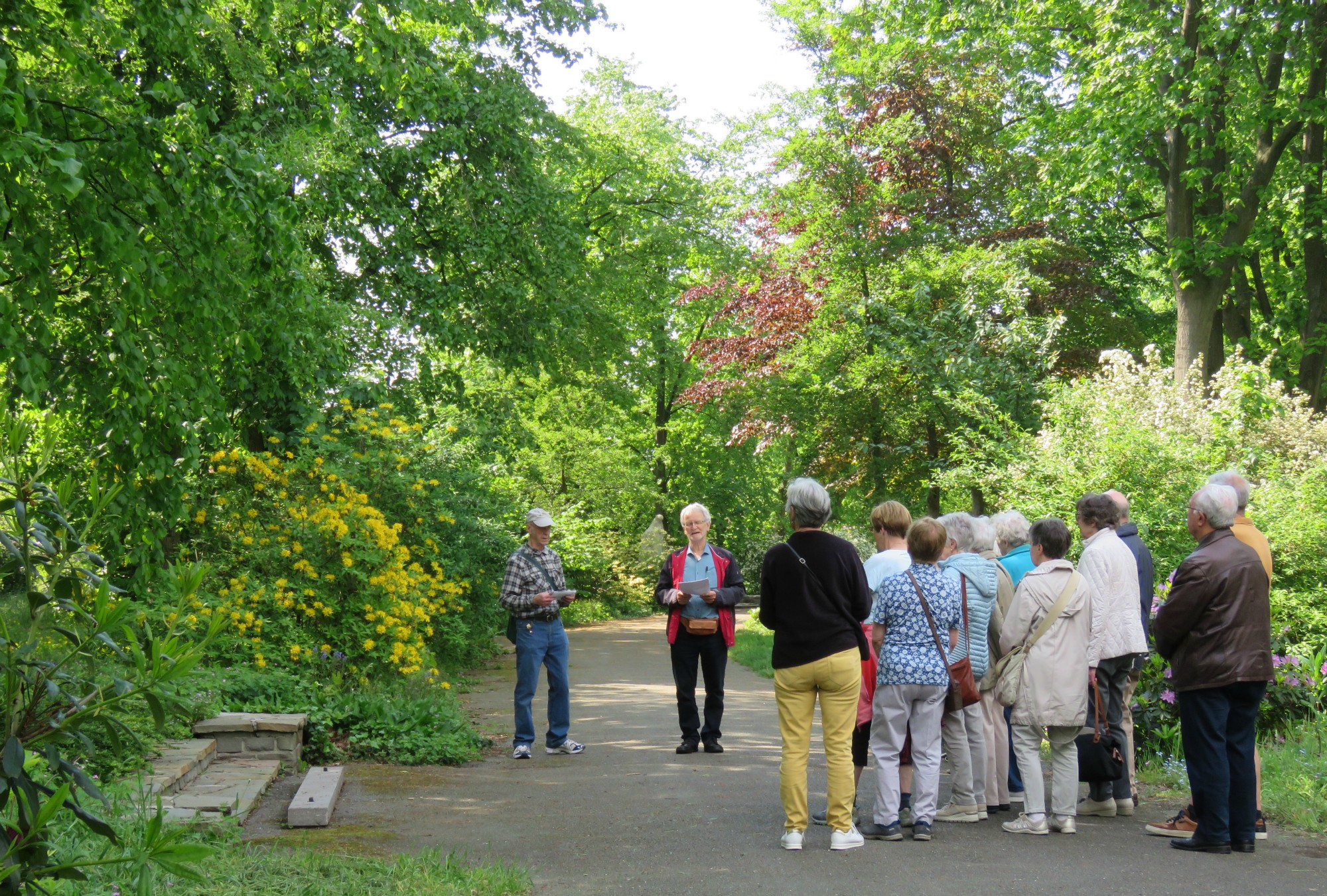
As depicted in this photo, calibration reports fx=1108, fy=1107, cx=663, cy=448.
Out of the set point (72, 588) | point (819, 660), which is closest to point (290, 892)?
point (72, 588)

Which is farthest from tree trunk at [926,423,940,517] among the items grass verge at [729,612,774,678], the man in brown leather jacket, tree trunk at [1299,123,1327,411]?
the man in brown leather jacket

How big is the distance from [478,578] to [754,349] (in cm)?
797

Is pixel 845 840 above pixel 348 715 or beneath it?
beneath

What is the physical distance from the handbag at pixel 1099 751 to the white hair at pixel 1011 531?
1126mm

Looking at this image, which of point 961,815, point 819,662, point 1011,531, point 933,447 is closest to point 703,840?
point 819,662

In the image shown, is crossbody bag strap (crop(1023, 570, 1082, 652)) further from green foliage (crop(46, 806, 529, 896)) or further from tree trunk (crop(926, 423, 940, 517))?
tree trunk (crop(926, 423, 940, 517))

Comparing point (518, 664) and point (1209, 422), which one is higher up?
point (1209, 422)

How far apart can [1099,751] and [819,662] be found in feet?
6.75

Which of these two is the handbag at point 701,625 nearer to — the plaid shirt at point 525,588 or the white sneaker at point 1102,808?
the plaid shirt at point 525,588

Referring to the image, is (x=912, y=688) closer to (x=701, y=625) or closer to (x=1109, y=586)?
(x=1109, y=586)

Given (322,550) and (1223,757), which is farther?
(322,550)

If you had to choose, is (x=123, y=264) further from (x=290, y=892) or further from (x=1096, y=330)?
(x=1096, y=330)

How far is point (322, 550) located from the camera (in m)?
Result: 10.9

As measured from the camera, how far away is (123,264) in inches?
259
